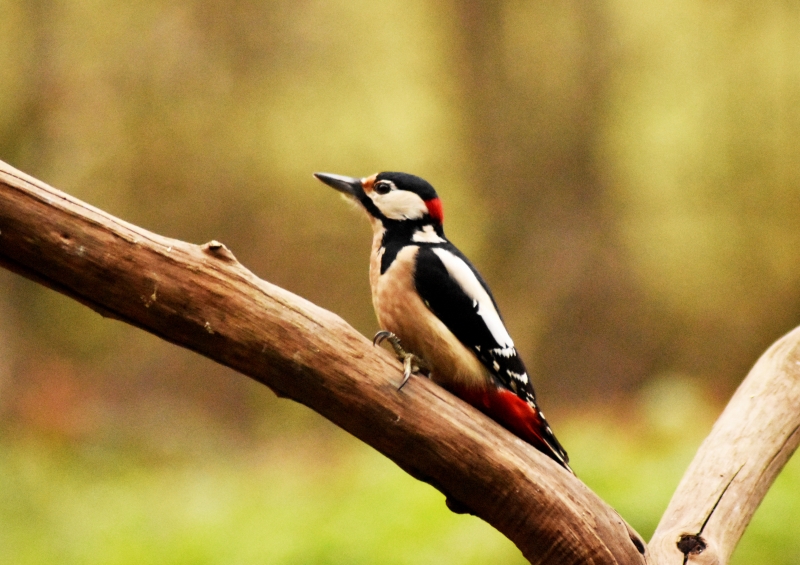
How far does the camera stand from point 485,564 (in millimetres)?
2389

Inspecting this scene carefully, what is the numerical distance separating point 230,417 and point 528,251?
150cm

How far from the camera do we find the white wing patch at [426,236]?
1.57 meters

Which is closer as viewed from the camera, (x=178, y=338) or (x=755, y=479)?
(x=178, y=338)

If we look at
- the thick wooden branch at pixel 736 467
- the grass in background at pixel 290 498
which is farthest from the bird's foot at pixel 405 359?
the grass in background at pixel 290 498

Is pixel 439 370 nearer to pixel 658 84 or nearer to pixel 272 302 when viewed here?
pixel 272 302

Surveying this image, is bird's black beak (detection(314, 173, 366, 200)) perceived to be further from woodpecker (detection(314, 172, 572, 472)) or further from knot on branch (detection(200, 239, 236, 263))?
knot on branch (detection(200, 239, 236, 263))

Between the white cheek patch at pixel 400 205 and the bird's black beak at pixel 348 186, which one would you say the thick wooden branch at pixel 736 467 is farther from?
the bird's black beak at pixel 348 186

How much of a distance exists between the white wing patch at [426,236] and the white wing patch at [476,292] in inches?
2.3

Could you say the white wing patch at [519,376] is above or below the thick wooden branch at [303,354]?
above

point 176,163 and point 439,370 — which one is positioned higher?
point 176,163

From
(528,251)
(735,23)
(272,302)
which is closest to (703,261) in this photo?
(528,251)

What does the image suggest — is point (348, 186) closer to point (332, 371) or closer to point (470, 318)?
point (470, 318)

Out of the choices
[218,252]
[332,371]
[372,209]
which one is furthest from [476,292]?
[218,252]

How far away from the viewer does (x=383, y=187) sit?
1598 mm
